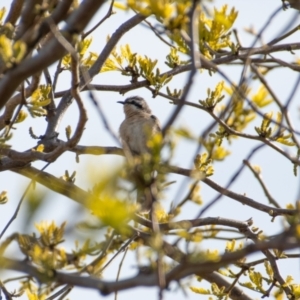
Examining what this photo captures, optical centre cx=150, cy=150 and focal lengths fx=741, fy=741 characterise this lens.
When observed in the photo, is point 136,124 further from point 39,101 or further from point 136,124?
point 39,101

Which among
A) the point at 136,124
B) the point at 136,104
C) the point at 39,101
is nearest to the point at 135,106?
the point at 136,104

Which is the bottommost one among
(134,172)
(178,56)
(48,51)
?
(134,172)

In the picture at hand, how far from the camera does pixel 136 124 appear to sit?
8.48 metres

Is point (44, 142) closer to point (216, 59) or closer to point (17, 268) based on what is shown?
point (216, 59)

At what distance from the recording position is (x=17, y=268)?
2.57 metres

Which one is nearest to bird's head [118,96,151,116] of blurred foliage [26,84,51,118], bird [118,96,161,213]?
bird [118,96,161,213]

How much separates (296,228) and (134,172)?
651 millimetres

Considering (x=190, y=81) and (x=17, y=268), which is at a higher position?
(x=190, y=81)

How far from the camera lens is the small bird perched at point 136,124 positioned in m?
7.72

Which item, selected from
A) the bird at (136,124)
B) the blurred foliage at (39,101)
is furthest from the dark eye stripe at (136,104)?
the blurred foliage at (39,101)

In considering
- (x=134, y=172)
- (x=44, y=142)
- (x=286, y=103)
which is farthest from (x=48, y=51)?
(x=44, y=142)

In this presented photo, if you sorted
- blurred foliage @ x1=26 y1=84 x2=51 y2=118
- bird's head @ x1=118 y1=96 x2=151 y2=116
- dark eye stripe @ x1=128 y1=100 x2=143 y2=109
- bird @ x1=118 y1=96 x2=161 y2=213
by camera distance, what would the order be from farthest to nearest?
1. dark eye stripe @ x1=128 y1=100 x2=143 y2=109
2. bird's head @ x1=118 y1=96 x2=151 y2=116
3. bird @ x1=118 y1=96 x2=161 y2=213
4. blurred foliage @ x1=26 y1=84 x2=51 y2=118

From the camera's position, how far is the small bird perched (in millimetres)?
7719

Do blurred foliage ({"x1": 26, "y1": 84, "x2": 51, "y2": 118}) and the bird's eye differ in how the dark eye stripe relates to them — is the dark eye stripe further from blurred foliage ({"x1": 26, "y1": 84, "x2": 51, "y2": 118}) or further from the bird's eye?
blurred foliage ({"x1": 26, "y1": 84, "x2": 51, "y2": 118})
